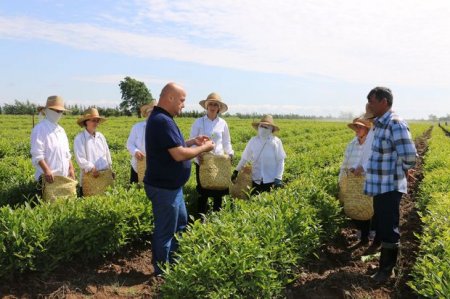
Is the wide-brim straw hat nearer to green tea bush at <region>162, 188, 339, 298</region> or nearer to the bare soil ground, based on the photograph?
the bare soil ground

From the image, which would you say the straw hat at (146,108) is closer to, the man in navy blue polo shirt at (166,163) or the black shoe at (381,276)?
the man in navy blue polo shirt at (166,163)

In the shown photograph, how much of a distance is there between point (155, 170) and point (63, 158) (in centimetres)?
220

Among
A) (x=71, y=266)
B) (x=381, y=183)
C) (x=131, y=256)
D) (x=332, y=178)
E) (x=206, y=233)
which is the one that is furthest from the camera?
(x=332, y=178)

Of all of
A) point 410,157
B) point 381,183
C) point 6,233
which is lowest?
point 6,233

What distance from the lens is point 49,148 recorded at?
5594 mm

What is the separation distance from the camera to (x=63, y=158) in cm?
579

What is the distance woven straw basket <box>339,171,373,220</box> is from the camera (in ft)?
18.2

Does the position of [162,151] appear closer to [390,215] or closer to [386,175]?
[386,175]

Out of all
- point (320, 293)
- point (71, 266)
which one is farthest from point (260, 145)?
point (71, 266)

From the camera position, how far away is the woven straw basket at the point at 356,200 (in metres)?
5.55

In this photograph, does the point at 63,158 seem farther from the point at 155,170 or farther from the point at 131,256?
the point at 155,170

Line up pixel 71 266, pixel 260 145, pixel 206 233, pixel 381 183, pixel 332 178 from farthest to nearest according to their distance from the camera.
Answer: pixel 332 178 < pixel 260 145 < pixel 71 266 < pixel 381 183 < pixel 206 233

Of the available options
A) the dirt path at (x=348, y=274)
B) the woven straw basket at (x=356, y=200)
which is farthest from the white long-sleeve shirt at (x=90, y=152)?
the woven straw basket at (x=356, y=200)

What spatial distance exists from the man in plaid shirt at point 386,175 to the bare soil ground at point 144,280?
0.25 meters
